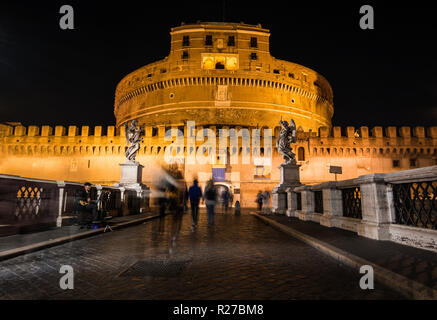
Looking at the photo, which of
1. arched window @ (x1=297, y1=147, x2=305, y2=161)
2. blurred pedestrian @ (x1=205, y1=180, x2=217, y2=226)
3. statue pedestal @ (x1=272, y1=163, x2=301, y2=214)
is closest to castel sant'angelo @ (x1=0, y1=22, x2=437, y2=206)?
arched window @ (x1=297, y1=147, x2=305, y2=161)

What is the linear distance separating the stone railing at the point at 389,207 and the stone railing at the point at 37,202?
23.0ft

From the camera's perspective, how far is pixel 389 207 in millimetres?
4902

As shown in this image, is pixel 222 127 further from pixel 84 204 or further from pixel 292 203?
pixel 84 204

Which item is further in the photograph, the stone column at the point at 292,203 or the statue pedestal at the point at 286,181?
the statue pedestal at the point at 286,181

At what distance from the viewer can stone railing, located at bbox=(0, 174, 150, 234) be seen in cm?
570

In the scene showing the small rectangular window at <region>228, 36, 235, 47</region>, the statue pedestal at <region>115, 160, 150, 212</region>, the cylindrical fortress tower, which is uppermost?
the small rectangular window at <region>228, 36, 235, 47</region>

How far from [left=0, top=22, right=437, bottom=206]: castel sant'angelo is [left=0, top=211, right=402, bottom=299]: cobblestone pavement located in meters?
23.1

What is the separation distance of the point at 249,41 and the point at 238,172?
69.8ft

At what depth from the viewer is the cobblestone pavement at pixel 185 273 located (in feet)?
8.42

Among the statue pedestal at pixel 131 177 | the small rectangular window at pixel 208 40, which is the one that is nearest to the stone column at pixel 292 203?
the statue pedestal at pixel 131 177

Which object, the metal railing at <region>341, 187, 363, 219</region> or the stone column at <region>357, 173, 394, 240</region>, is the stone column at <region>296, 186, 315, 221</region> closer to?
the metal railing at <region>341, 187, 363, 219</region>

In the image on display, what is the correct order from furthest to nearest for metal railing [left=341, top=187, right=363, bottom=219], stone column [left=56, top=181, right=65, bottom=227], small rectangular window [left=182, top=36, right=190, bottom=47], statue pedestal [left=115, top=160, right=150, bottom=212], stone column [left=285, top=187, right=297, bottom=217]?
small rectangular window [left=182, top=36, right=190, bottom=47], statue pedestal [left=115, top=160, right=150, bottom=212], stone column [left=285, top=187, right=297, bottom=217], stone column [left=56, top=181, right=65, bottom=227], metal railing [left=341, top=187, right=363, bottom=219]

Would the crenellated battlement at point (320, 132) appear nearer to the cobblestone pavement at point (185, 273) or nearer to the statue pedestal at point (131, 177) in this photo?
the statue pedestal at point (131, 177)
